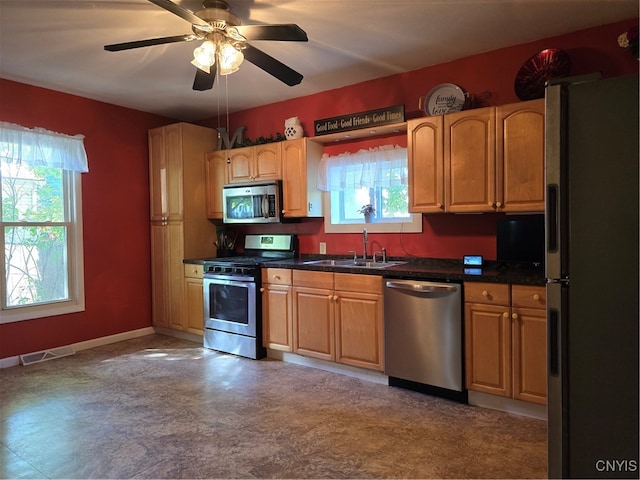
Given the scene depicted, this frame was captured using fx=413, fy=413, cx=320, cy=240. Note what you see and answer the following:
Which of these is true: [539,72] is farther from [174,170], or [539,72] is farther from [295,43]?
[174,170]

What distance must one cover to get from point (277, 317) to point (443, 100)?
93.4 inches

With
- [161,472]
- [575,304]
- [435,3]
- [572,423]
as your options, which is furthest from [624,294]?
[161,472]

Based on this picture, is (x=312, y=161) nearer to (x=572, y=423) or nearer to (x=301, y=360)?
(x=301, y=360)

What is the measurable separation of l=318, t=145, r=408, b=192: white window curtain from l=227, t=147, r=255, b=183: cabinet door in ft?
2.66

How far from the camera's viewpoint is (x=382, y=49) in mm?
3211

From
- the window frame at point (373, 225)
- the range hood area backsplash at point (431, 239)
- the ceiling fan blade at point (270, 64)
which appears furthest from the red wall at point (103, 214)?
the ceiling fan blade at point (270, 64)

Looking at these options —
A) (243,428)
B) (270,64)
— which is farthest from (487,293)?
(270,64)

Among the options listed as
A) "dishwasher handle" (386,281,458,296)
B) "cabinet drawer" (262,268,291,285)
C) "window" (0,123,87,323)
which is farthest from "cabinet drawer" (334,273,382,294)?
"window" (0,123,87,323)

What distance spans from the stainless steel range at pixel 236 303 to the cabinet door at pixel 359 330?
88cm

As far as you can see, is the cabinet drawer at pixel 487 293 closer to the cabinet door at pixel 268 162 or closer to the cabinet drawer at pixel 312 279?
the cabinet drawer at pixel 312 279

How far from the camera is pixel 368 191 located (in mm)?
4004

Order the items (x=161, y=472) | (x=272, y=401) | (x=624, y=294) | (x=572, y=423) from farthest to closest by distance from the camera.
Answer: (x=272, y=401), (x=161, y=472), (x=572, y=423), (x=624, y=294)

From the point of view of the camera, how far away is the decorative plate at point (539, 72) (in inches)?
112

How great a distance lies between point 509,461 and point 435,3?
2670 mm
